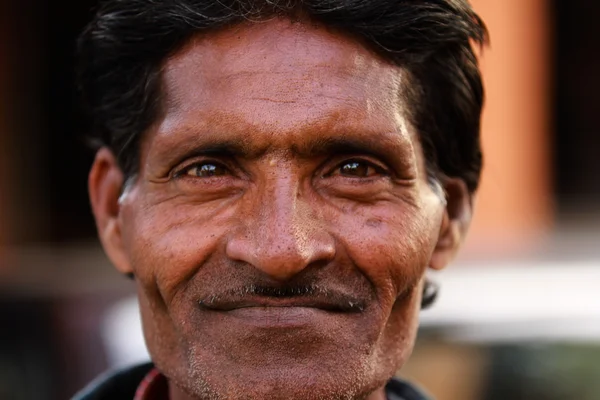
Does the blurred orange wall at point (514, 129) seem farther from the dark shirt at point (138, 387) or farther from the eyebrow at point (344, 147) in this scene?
the eyebrow at point (344, 147)

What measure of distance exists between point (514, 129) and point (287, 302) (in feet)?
20.6

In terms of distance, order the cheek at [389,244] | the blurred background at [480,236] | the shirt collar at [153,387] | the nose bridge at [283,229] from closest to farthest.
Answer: the nose bridge at [283,229] < the cheek at [389,244] < the shirt collar at [153,387] < the blurred background at [480,236]

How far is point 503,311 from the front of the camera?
17.8 feet

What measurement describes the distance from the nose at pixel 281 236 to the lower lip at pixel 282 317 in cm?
9

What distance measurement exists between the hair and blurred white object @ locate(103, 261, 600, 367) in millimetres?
2258

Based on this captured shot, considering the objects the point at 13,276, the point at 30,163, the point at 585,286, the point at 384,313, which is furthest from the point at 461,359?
the point at 30,163

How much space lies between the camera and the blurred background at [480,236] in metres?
5.25

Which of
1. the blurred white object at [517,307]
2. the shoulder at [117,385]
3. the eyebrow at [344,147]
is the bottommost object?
the blurred white object at [517,307]

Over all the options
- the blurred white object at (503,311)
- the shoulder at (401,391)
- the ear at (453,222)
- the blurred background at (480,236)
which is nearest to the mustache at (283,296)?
the ear at (453,222)

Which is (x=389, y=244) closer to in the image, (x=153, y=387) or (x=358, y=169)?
(x=358, y=169)

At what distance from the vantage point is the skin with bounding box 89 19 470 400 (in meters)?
2.51

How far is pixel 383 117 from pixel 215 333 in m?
0.66

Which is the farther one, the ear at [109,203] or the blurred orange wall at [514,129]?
the blurred orange wall at [514,129]

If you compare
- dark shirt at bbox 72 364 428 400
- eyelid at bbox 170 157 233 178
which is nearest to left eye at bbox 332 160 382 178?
eyelid at bbox 170 157 233 178
